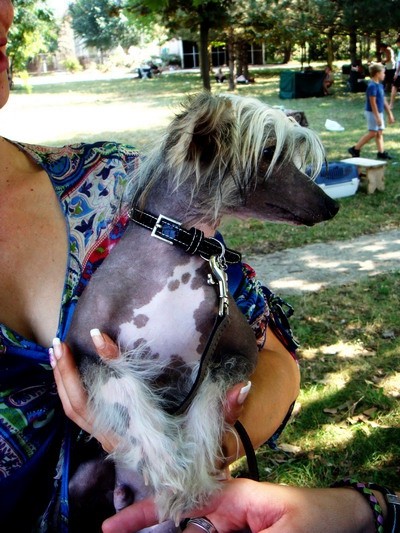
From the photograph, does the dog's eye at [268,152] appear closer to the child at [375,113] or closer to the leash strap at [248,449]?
the leash strap at [248,449]

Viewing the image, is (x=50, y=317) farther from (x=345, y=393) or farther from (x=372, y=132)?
(x=372, y=132)

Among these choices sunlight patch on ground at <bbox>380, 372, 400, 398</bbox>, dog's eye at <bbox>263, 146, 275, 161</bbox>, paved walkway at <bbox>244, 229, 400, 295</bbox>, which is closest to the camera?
dog's eye at <bbox>263, 146, 275, 161</bbox>

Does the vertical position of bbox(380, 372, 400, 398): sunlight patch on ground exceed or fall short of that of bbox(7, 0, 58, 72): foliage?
it falls short

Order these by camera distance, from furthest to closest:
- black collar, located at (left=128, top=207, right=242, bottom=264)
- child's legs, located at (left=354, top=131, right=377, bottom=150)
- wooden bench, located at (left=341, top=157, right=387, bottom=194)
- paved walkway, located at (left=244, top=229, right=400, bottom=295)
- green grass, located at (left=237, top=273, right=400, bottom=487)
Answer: child's legs, located at (left=354, top=131, right=377, bottom=150)
wooden bench, located at (left=341, top=157, right=387, bottom=194)
paved walkway, located at (left=244, top=229, right=400, bottom=295)
green grass, located at (left=237, top=273, right=400, bottom=487)
black collar, located at (left=128, top=207, right=242, bottom=264)

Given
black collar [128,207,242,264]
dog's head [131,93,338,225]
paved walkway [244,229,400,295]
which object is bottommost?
paved walkway [244,229,400,295]

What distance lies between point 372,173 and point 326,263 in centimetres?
259

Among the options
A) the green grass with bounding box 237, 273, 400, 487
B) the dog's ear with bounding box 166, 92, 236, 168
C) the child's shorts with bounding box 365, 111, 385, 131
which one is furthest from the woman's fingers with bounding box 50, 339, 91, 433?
the child's shorts with bounding box 365, 111, 385, 131

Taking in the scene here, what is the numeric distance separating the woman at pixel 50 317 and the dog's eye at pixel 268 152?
33 cm

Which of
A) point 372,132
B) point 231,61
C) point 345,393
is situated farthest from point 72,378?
point 231,61

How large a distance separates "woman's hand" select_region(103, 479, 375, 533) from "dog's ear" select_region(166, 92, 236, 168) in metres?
0.73

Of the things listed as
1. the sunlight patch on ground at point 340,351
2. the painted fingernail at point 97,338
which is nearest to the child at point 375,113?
the sunlight patch on ground at point 340,351

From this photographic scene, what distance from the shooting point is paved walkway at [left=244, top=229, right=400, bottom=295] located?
18.2ft

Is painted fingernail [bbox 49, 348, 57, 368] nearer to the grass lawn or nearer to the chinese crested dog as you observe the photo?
the chinese crested dog

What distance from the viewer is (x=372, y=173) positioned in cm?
802
